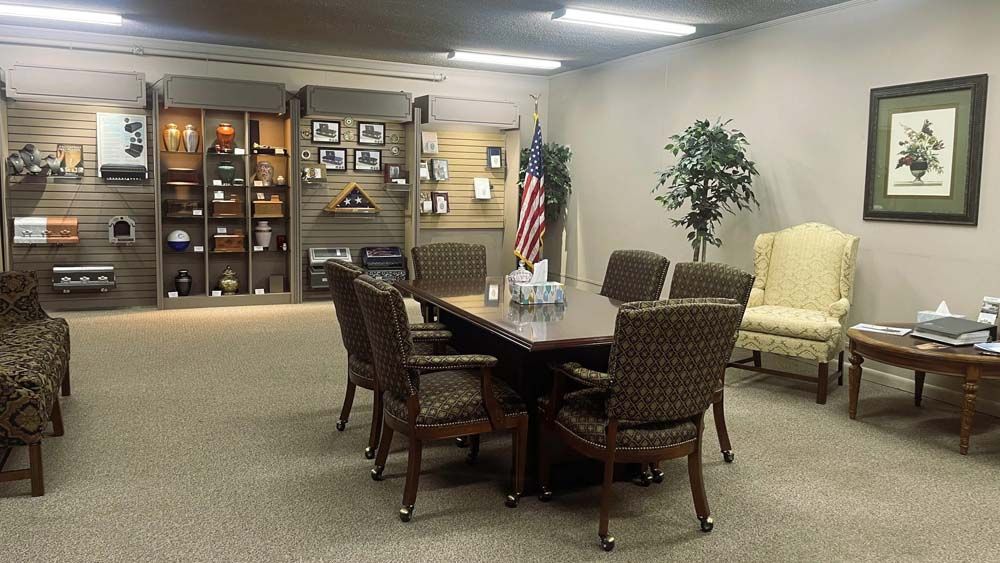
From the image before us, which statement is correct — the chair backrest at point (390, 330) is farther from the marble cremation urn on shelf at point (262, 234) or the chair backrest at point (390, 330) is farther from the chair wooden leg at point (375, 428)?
the marble cremation urn on shelf at point (262, 234)

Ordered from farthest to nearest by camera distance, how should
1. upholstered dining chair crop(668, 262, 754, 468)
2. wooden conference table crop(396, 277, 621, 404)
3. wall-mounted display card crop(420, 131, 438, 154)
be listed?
1. wall-mounted display card crop(420, 131, 438, 154)
2. upholstered dining chair crop(668, 262, 754, 468)
3. wooden conference table crop(396, 277, 621, 404)

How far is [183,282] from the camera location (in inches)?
318

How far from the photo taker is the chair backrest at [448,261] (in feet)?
18.2

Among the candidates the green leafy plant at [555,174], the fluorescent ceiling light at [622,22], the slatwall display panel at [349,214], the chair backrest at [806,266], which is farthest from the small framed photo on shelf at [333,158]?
the chair backrest at [806,266]

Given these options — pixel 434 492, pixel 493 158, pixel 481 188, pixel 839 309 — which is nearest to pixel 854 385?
pixel 839 309

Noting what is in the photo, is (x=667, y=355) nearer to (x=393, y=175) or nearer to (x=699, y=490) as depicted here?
(x=699, y=490)

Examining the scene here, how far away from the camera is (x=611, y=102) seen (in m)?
8.59

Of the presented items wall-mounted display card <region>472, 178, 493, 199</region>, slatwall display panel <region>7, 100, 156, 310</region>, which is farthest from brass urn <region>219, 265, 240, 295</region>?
wall-mounted display card <region>472, 178, 493, 199</region>

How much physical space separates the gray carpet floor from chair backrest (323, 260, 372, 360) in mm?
546

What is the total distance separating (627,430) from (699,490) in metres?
0.43

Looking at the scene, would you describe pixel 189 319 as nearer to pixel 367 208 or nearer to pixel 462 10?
pixel 367 208

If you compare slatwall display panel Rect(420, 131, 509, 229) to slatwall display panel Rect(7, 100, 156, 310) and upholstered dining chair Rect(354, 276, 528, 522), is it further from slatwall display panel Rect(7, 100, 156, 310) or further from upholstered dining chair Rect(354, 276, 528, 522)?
upholstered dining chair Rect(354, 276, 528, 522)

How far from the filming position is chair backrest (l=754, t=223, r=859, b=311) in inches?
216

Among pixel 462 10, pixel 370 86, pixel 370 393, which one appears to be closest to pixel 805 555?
pixel 370 393
